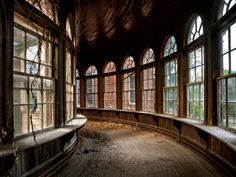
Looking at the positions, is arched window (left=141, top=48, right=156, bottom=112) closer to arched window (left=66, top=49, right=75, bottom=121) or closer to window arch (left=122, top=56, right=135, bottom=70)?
window arch (left=122, top=56, right=135, bottom=70)

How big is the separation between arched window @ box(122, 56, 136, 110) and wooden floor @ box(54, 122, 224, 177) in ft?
10.1

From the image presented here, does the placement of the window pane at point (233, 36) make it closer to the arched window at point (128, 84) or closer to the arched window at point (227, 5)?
the arched window at point (227, 5)

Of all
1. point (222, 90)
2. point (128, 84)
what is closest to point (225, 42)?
point (222, 90)

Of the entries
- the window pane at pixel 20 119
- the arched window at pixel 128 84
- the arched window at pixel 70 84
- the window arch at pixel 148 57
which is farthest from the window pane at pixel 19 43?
the arched window at pixel 128 84

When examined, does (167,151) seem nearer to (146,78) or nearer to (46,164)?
(46,164)

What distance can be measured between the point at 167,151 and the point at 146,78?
135 inches

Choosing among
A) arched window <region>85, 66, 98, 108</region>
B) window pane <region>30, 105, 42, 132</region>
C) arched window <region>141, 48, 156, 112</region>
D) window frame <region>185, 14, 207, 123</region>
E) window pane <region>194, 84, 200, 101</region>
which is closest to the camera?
window pane <region>30, 105, 42, 132</region>

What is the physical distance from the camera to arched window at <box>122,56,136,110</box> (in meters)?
8.56

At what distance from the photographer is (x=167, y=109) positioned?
6.30m

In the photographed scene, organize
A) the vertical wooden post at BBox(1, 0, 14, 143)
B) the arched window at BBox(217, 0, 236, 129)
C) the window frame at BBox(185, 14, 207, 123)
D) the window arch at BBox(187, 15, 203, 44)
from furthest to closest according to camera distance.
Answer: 1. the window arch at BBox(187, 15, 203, 44)
2. the window frame at BBox(185, 14, 207, 123)
3. the arched window at BBox(217, 0, 236, 129)
4. the vertical wooden post at BBox(1, 0, 14, 143)

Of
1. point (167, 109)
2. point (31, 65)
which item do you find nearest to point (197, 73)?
point (167, 109)

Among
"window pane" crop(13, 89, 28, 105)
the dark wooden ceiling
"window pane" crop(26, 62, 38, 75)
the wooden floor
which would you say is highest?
the dark wooden ceiling

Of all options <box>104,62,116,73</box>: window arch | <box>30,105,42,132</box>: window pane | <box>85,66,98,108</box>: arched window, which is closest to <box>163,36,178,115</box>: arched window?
<box>30,105,42,132</box>: window pane

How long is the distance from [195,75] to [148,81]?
2.79 meters
